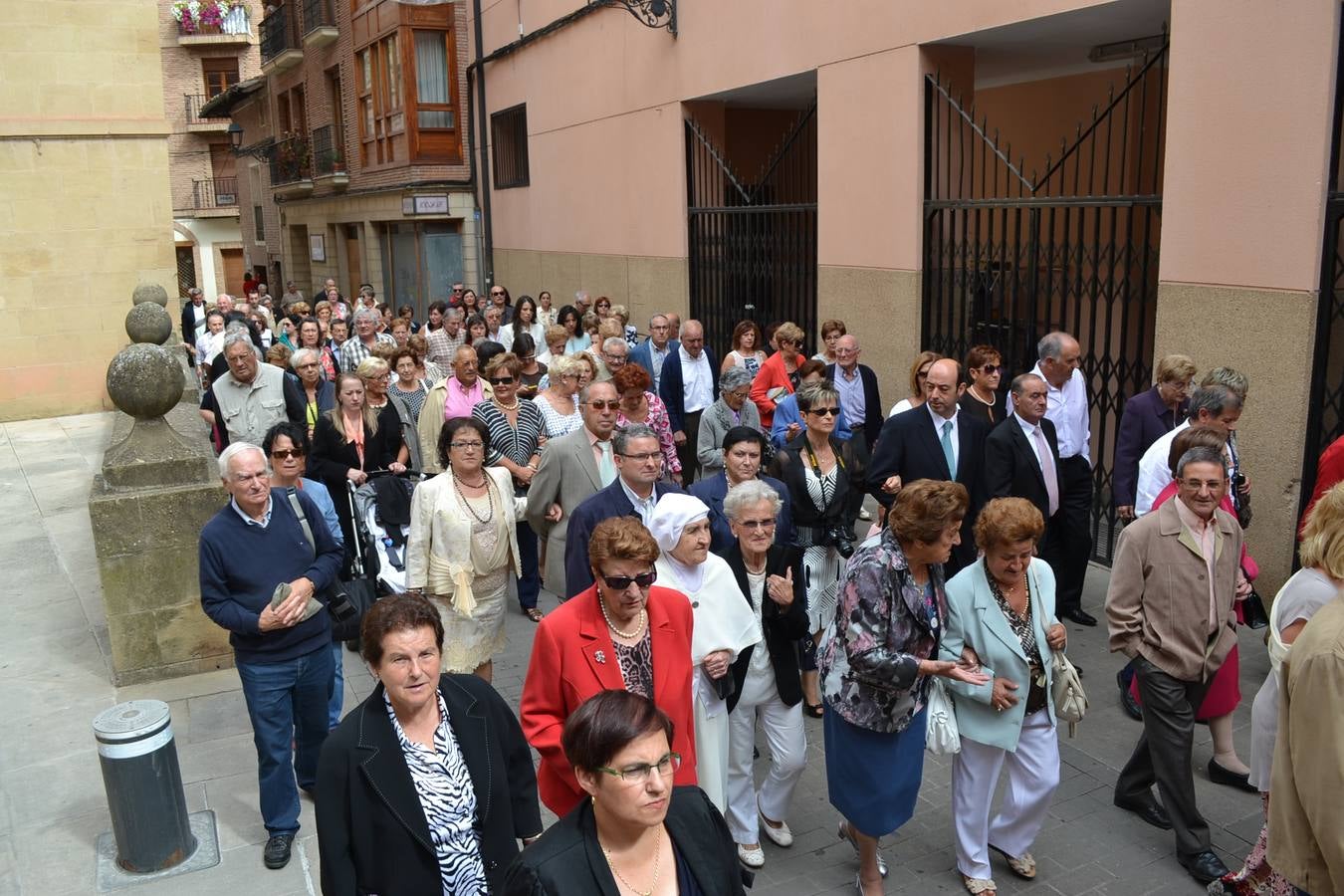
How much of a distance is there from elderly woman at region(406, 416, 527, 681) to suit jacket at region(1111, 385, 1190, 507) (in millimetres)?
3771

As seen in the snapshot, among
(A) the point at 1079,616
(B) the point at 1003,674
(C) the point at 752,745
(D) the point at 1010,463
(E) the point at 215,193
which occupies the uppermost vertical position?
(E) the point at 215,193

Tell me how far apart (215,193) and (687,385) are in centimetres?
4309

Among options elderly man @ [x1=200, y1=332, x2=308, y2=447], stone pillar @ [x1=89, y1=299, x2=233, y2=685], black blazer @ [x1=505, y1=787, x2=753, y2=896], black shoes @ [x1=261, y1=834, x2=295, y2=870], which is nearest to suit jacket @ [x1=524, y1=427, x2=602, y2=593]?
black shoes @ [x1=261, y1=834, x2=295, y2=870]

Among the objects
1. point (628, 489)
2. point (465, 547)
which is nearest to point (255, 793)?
point (465, 547)

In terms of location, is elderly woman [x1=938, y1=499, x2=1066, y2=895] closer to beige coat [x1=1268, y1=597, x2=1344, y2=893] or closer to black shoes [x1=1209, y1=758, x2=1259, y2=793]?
beige coat [x1=1268, y1=597, x2=1344, y2=893]

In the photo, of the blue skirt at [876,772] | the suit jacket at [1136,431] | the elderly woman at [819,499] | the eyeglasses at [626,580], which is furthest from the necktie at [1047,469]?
the eyeglasses at [626,580]

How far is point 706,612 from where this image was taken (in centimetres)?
442

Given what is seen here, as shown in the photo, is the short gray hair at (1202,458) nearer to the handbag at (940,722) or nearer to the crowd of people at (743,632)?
the crowd of people at (743,632)

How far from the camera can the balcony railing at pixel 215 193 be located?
1852 inches

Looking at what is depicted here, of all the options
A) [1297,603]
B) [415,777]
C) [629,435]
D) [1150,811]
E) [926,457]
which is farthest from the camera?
[926,457]

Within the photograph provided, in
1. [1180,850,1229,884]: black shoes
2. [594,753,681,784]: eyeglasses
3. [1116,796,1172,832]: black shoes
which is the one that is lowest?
[1116,796,1172,832]: black shoes

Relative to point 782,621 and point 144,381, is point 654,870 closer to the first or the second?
point 782,621

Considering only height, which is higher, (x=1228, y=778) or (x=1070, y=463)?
(x=1070, y=463)

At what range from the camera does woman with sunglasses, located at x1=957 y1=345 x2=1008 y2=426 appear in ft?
24.1
